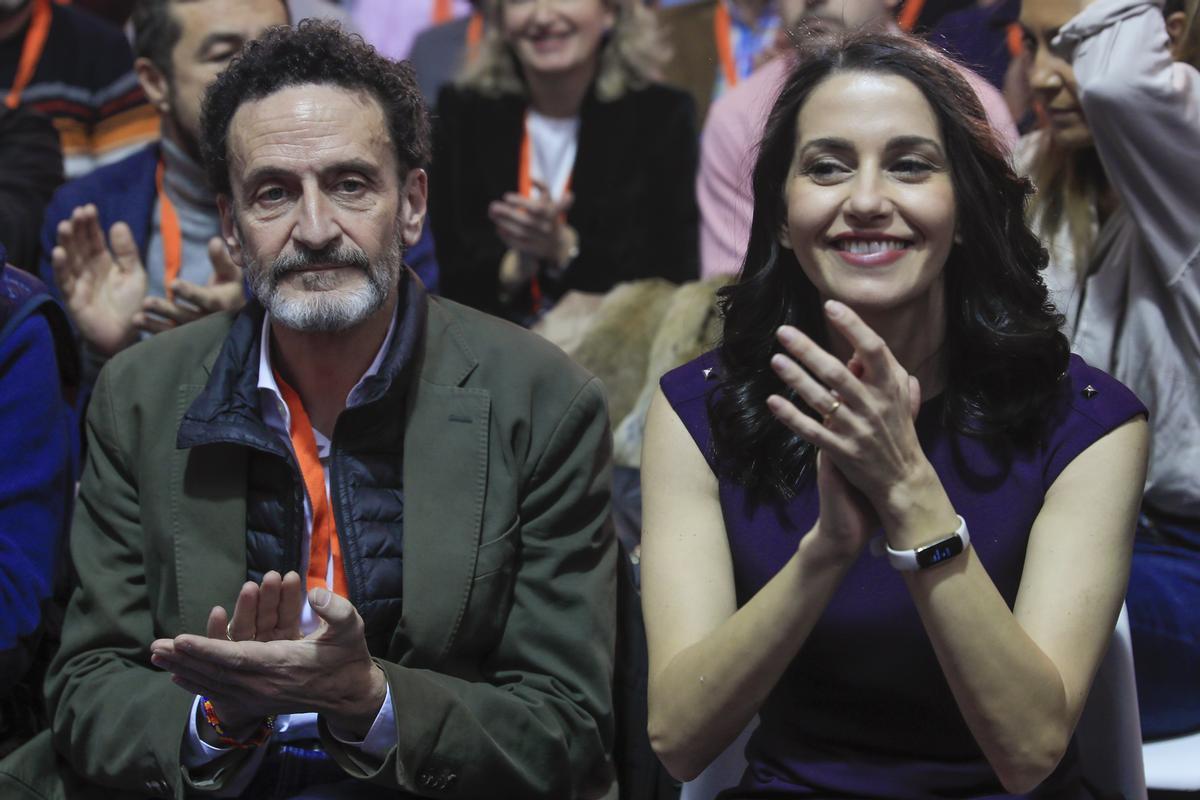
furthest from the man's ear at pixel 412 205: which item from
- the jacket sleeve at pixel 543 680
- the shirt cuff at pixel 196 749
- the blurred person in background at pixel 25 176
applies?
the blurred person in background at pixel 25 176

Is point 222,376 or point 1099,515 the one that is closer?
point 1099,515

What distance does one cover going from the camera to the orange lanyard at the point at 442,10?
5.91 metres

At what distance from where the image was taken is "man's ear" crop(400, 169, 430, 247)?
2.67 meters

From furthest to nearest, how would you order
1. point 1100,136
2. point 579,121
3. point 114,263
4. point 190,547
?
point 579,121 < point 114,263 < point 1100,136 < point 190,547

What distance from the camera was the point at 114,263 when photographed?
343 cm

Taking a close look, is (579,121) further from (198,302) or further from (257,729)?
(257,729)

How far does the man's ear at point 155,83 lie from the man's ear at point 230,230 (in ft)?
3.80

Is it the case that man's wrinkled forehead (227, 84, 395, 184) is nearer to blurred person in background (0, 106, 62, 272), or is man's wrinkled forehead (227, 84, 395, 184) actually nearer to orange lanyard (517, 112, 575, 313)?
blurred person in background (0, 106, 62, 272)

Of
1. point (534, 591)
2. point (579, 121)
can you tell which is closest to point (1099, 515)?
point (534, 591)

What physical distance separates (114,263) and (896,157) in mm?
1982

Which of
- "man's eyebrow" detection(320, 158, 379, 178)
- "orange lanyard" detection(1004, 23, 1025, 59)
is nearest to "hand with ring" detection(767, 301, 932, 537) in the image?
"man's eyebrow" detection(320, 158, 379, 178)

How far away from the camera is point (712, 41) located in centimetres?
507

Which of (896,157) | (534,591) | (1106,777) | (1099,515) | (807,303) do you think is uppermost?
(896,157)

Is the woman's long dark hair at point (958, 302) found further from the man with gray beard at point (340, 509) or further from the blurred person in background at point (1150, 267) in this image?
the blurred person in background at point (1150, 267)
